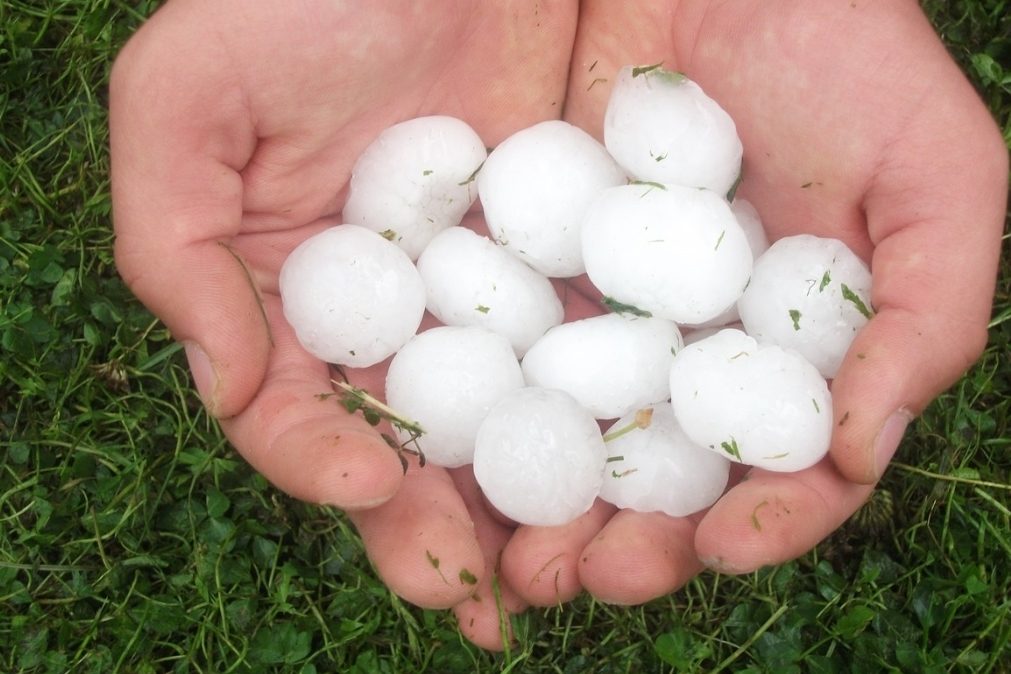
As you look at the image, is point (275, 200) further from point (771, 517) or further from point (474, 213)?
point (771, 517)

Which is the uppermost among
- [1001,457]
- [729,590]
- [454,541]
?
[454,541]

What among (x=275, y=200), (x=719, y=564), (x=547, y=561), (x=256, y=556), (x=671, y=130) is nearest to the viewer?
(x=719, y=564)

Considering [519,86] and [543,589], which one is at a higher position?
[519,86]

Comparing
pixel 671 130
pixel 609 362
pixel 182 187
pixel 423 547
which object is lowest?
pixel 423 547

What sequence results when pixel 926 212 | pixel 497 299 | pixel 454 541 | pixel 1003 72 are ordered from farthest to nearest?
pixel 1003 72 < pixel 497 299 < pixel 926 212 < pixel 454 541

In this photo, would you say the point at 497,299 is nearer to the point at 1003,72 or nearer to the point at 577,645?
the point at 577,645

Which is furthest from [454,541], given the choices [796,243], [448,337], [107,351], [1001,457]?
[1001,457]

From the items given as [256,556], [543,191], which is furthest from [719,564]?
[256,556]

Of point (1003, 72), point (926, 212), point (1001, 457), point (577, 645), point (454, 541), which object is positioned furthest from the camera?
point (1003, 72)
